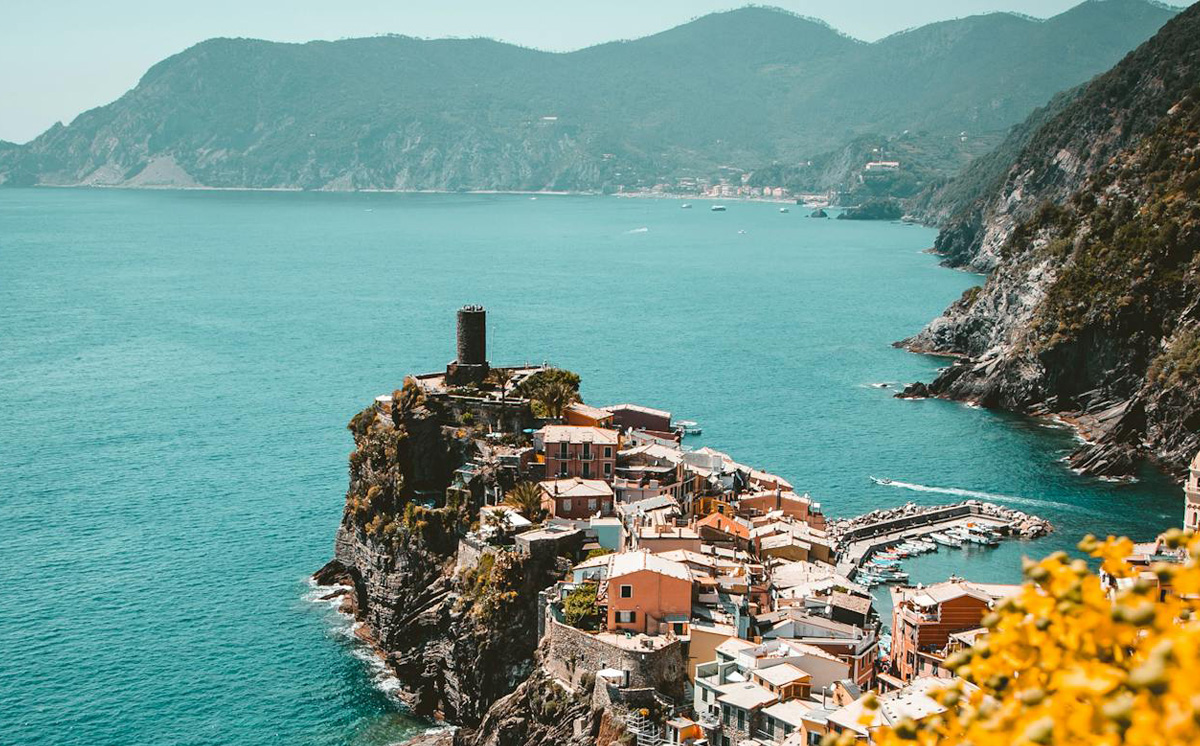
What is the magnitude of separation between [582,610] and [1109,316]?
76684 millimetres

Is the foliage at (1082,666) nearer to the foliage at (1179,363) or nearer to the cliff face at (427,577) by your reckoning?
the cliff face at (427,577)

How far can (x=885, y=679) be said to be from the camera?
147 feet

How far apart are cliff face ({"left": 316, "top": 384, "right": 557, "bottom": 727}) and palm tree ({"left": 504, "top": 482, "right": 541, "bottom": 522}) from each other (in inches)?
91.7

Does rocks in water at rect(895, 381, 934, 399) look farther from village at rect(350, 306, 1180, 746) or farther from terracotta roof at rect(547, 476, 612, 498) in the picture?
terracotta roof at rect(547, 476, 612, 498)

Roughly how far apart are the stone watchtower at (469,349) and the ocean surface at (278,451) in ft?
43.8

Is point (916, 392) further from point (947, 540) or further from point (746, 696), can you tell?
point (746, 696)

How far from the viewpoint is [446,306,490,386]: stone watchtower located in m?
65.4

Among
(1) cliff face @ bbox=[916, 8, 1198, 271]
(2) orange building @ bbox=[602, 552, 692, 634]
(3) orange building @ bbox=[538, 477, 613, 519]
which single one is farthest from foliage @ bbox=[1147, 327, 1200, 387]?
(2) orange building @ bbox=[602, 552, 692, 634]

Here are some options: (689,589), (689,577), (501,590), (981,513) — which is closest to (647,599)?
(689,589)

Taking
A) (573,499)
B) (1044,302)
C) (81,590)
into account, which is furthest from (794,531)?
(1044,302)

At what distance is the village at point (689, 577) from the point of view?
40844 mm

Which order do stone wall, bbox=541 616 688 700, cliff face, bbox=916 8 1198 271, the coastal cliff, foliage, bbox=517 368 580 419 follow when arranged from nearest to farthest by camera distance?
stone wall, bbox=541 616 688 700
foliage, bbox=517 368 580 419
the coastal cliff
cliff face, bbox=916 8 1198 271

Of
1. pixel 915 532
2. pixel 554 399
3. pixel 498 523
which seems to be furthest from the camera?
pixel 915 532

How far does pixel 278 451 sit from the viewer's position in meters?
90.2
